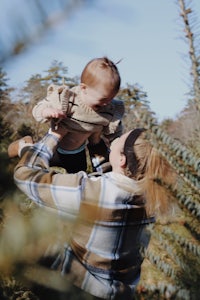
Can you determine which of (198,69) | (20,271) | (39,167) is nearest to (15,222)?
(20,271)

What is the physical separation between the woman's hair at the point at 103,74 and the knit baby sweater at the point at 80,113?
0.11 metres

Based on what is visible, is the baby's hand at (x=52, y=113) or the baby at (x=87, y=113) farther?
the baby at (x=87, y=113)

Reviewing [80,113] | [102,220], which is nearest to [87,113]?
[80,113]

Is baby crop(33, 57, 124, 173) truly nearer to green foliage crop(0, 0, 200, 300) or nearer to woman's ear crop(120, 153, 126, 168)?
woman's ear crop(120, 153, 126, 168)

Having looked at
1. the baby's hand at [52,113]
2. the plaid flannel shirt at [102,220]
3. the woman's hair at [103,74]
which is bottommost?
the plaid flannel shirt at [102,220]

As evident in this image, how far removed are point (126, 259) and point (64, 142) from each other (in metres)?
0.70

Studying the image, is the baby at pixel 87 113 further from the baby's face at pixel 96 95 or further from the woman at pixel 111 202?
the woman at pixel 111 202

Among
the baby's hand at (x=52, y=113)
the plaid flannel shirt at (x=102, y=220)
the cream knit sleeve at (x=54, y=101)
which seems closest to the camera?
the plaid flannel shirt at (x=102, y=220)

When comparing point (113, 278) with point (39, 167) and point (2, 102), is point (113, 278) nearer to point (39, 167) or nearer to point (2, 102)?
point (39, 167)

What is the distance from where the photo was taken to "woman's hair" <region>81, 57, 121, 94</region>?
181cm

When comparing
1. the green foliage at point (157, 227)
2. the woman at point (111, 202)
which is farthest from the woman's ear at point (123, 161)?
the green foliage at point (157, 227)

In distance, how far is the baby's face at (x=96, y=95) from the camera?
1.85 m

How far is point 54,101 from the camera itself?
1832 millimetres

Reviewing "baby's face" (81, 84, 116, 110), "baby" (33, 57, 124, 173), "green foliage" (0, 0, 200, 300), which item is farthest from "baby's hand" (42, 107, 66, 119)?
"green foliage" (0, 0, 200, 300)
